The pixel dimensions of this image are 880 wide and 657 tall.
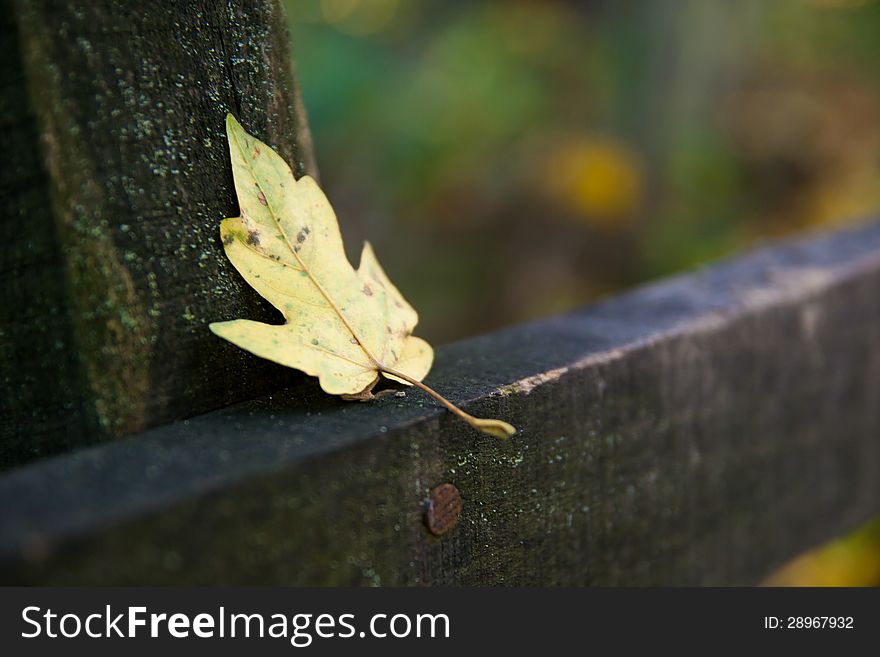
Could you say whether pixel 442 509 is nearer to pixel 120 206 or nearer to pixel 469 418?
pixel 469 418

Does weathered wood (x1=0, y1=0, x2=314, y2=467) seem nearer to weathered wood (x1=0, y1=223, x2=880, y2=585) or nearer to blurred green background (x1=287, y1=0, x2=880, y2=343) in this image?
weathered wood (x1=0, y1=223, x2=880, y2=585)

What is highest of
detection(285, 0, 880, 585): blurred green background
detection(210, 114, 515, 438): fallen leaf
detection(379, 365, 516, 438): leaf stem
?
detection(285, 0, 880, 585): blurred green background

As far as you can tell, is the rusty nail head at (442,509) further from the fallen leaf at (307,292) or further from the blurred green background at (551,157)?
the blurred green background at (551,157)

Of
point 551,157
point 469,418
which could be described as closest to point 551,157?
point 551,157

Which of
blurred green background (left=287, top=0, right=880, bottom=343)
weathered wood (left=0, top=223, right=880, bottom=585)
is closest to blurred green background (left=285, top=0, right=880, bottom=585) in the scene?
blurred green background (left=287, top=0, right=880, bottom=343)

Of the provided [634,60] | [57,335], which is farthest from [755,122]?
[57,335]

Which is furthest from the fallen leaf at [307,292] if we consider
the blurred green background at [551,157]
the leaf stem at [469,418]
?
the blurred green background at [551,157]

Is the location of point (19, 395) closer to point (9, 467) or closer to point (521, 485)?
point (9, 467)
